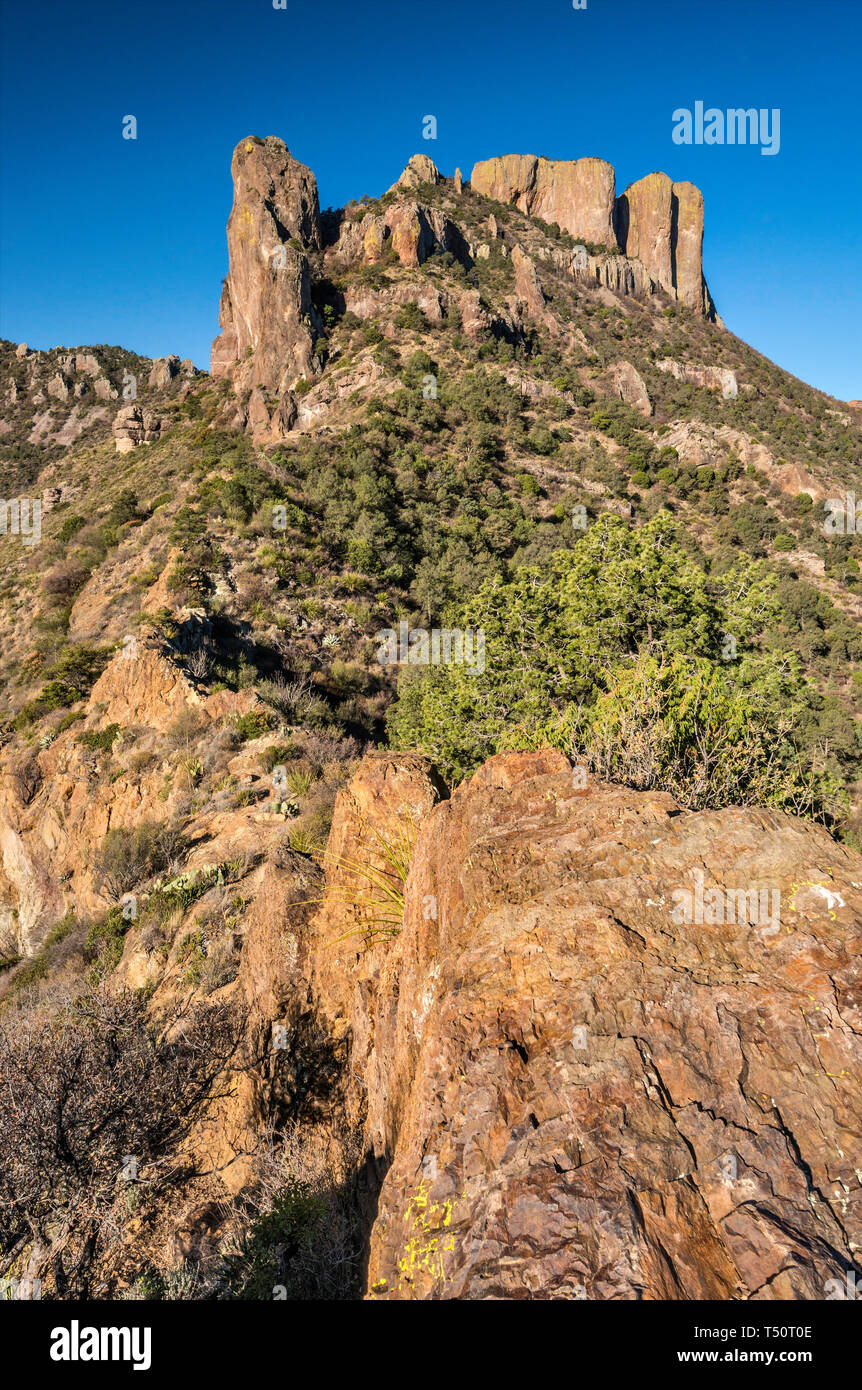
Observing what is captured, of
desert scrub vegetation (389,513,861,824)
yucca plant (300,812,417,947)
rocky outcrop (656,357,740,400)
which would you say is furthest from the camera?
rocky outcrop (656,357,740,400)

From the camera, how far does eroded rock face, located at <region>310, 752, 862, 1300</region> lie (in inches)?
81.2

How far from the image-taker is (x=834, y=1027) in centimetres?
252

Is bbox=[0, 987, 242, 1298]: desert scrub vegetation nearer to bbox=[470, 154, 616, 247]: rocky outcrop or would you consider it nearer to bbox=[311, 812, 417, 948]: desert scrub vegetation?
bbox=[311, 812, 417, 948]: desert scrub vegetation

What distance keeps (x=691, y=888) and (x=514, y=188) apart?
292ft

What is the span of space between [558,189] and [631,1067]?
301 feet

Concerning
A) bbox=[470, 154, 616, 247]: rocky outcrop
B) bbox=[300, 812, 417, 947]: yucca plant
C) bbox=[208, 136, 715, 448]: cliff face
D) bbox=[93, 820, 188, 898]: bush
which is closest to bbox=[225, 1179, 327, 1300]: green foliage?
bbox=[300, 812, 417, 947]: yucca plant

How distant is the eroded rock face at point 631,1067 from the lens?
6.77ft

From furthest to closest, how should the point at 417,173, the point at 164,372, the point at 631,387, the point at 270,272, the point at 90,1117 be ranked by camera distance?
the point at 164,372 → the point at 417,173 → the point at 631,387 → the point at 270,272 → the point at 90,1117

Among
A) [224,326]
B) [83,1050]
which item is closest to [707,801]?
[83,1050]

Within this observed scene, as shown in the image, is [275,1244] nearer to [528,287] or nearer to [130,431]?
[130,431]

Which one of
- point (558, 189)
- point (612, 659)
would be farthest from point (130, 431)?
point (558, 189)

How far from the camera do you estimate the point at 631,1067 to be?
256 centimetres

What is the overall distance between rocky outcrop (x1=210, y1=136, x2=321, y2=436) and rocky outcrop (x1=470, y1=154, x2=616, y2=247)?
3288cm

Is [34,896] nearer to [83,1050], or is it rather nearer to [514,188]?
[83,1050]
